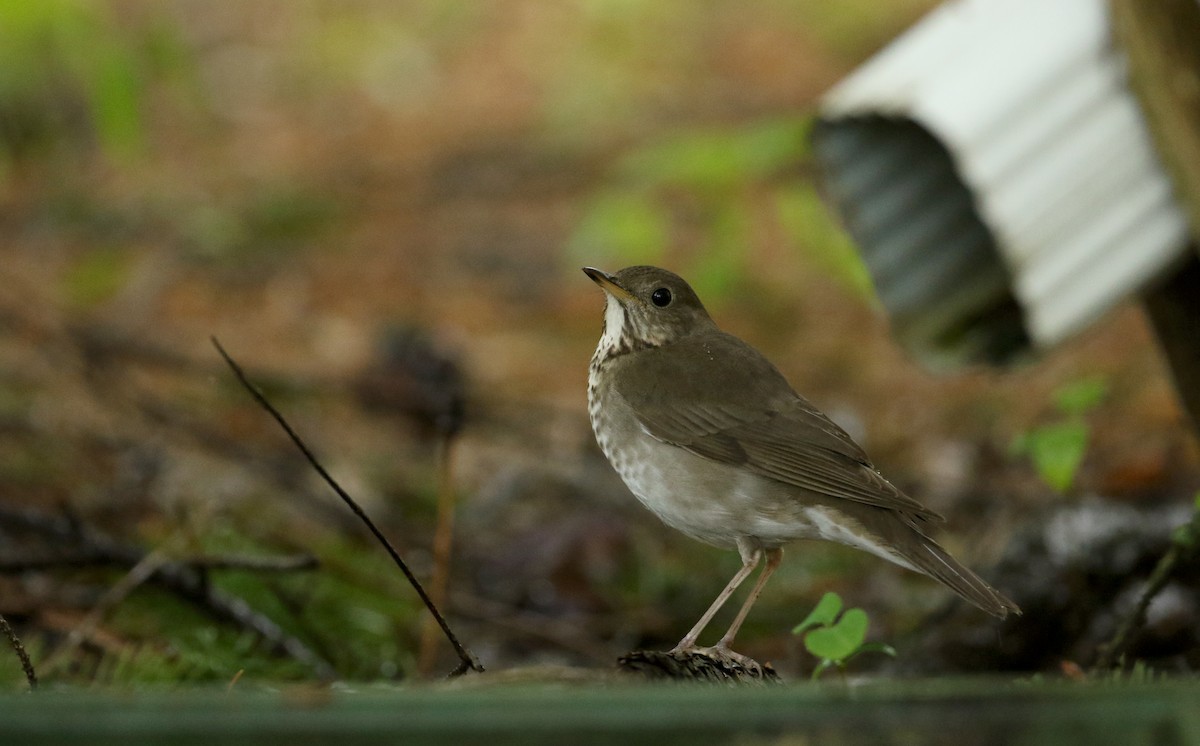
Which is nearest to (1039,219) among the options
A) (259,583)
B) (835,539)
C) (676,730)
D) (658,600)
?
(835,539)

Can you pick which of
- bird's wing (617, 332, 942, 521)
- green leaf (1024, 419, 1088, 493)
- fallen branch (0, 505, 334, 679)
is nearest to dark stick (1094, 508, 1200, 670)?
green leaf (1024, 419, 1088, 493)

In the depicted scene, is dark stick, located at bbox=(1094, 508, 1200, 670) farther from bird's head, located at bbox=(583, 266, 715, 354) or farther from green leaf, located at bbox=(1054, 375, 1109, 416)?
bird's head, located at bbox=(583, 266, 715, 354)

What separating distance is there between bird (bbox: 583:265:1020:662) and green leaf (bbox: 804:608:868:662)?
0.38 metres

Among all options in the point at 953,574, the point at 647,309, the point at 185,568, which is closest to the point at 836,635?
the point at 953,574

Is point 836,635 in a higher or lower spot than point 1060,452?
lower

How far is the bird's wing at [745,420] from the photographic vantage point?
8.75 feet

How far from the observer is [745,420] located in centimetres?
282

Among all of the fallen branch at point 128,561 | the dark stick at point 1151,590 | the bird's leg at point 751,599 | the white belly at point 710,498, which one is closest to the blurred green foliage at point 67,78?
the fallen branch at point 128,561

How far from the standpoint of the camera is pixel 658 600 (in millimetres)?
3865

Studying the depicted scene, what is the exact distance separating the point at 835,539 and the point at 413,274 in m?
5.06

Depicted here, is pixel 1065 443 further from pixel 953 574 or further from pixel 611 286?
pixel 611 286

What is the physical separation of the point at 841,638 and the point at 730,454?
0.76m

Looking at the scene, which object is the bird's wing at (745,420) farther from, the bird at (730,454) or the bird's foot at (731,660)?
the bird's foot at (731,660)

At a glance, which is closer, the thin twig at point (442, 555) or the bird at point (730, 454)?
the bird at point (730, 454)
